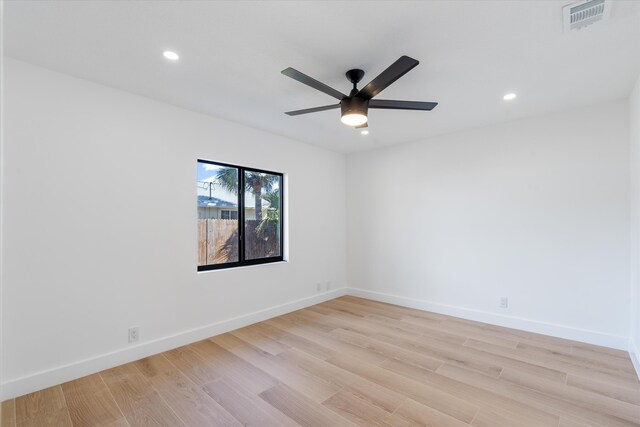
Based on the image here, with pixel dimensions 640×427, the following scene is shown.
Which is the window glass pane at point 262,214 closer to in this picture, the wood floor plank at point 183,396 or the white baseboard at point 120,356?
the white baseboard at point 120,356

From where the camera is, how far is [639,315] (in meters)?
2.58

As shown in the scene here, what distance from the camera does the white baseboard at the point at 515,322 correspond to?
3102 millimetres

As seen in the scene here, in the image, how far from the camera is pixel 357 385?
2404 mm

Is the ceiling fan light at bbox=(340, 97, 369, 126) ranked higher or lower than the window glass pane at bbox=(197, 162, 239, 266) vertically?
higher

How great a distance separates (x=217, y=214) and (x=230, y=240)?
377 mm

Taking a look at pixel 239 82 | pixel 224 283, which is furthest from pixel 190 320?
pixel 239 82

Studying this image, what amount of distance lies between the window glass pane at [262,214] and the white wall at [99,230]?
0.34 meters

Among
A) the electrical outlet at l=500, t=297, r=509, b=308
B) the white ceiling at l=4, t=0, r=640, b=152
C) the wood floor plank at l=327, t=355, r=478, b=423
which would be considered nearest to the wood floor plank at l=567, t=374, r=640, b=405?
the wood floor plank at l=327, t=355, r=478, b=423

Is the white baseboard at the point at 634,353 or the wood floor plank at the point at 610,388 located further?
the white baseboard at the point at 634,353

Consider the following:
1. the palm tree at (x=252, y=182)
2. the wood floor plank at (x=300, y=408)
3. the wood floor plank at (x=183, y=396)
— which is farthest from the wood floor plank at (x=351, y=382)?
the palm tree at (x=252, y=182)

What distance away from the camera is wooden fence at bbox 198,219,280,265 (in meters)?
3.52

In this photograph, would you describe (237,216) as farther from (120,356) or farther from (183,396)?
(183,396)

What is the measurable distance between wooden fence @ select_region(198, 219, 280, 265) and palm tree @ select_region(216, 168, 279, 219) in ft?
0.86

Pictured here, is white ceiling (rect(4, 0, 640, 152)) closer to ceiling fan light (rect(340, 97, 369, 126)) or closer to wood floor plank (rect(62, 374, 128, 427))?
ceiling fan light (rect(340, 97, 369, 126))
